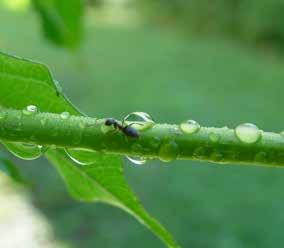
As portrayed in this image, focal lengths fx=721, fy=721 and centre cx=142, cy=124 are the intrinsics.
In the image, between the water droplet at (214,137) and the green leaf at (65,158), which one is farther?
the green leaf at (65,158)

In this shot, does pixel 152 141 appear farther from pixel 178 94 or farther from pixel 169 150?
pixel 178 94

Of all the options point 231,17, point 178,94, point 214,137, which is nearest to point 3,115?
point 214,137

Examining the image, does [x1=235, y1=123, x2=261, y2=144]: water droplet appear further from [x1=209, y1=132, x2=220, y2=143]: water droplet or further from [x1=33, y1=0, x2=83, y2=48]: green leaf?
[x1=33, y1=0, x2=83, y2=48]: green leaf

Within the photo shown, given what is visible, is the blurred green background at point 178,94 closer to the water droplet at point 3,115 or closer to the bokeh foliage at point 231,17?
the bokeh foliage at point 231,17

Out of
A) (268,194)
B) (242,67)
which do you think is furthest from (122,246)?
(242,67)

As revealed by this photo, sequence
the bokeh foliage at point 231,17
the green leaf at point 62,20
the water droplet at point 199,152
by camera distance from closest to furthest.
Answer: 1. the water droplet at point 199,152
2. the green leaf at point 62,20
3. the bokeh foliage at point 231,17

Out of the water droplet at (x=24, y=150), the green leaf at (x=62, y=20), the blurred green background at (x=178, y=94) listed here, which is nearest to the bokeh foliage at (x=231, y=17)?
the blurred green background at (x=178, y=94)
